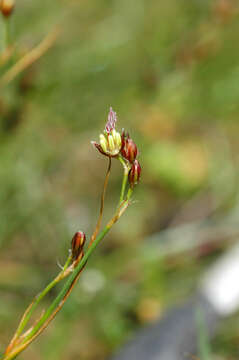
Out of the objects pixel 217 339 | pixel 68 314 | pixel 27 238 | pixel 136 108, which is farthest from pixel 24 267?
pixel 136 108

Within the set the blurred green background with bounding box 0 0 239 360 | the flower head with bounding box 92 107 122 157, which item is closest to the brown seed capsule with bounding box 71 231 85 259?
the flower head with bounding box 92 107 122 157

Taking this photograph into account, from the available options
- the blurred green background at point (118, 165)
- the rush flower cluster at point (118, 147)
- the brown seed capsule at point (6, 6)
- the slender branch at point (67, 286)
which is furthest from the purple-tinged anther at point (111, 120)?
the blurred green background at point (118, 165)

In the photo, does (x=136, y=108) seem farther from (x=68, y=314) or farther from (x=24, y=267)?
(x=68, y=314)

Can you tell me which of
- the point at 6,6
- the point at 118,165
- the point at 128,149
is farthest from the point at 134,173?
the point at 118,165

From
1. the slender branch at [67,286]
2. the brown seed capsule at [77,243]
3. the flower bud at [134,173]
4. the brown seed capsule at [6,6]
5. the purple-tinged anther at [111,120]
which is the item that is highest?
the brown seed capsule at [6,6]

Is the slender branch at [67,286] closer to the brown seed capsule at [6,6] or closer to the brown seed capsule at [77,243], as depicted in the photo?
the brown seed capsule at [77,243]

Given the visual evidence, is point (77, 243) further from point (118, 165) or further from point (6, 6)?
point (118, 165)
